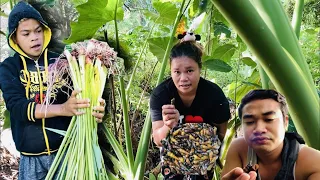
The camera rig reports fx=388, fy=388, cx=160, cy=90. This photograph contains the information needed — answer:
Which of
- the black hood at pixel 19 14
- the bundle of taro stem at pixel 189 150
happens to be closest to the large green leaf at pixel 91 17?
the black hood at pixel 19 14

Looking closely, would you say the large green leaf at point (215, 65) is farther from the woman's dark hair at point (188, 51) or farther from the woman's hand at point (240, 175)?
the woman's hand at point (240, 175)

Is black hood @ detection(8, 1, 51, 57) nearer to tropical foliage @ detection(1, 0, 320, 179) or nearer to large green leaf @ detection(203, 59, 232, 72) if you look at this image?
tropical foliage @ detection(1, 0, 320, 179)

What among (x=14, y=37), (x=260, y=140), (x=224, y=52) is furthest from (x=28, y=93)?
(x=224, y=52)

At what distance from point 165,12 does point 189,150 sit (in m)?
0.54

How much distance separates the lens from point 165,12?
1.14 metres

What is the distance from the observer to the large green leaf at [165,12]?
1109 mm

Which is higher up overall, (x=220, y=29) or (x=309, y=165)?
(x=220, y=29)

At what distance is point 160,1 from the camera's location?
1136 millimetres

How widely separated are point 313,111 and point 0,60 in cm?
64

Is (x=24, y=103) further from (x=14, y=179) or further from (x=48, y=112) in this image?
(x=14, y=179)

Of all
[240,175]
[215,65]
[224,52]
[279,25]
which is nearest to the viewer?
[240,175]

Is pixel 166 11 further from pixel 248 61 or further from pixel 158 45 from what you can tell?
pixel 248 61

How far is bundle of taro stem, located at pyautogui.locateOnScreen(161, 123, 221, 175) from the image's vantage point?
0.71 meters

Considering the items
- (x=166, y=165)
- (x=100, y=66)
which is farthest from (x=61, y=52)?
(x=166, y=165)
